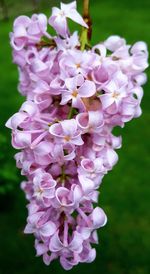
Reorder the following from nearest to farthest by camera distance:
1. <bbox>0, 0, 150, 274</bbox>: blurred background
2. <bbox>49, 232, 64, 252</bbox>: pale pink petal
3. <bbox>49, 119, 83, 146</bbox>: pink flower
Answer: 1. <bbox>49, 119, 83, 146</bbox>: pink flower
2. <bbox>49, 232, 64, 252</bbox>: pale pink petal
3. <bbox>0, 0, 150, 274</bbox>: blurred background

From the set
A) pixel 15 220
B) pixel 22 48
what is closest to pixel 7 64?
pixel 15 220

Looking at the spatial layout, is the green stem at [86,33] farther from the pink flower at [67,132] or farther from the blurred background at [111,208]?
the blurred background at [111,208]

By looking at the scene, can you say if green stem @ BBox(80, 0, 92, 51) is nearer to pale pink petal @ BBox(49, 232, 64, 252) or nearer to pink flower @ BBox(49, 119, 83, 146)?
pink flower @ BBox(49, 119, 83, 146)

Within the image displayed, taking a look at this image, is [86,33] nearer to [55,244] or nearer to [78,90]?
[78,90]

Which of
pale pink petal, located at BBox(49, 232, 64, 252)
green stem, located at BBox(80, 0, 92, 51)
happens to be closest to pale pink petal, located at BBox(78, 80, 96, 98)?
green stem, located at BBox(80, 0, 92, 51)

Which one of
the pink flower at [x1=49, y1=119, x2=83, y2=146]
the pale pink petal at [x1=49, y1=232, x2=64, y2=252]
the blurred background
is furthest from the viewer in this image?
the blurred background

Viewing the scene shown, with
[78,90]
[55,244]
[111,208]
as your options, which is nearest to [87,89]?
[78,90]

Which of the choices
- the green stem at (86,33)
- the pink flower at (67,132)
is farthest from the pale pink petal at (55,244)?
the green stem at (86,33)

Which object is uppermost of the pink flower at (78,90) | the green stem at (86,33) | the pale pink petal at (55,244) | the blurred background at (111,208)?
the green stem at (86,33)

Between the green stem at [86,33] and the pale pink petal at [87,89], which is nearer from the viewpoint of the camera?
the pale pink petal at [87,89]

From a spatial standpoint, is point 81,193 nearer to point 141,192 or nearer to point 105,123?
point 105,123

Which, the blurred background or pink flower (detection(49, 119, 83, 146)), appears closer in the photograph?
pink flower (detection(49, 119, 83, 146))
